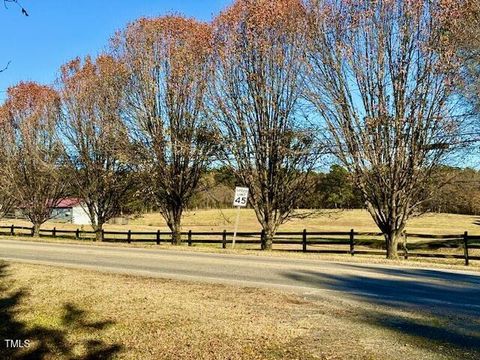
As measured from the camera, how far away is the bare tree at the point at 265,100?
21219 millimetres

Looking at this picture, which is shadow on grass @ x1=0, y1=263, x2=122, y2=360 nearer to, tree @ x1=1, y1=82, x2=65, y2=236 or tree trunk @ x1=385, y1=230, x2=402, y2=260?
tree trunk @ x1=385, y1=230, x2=402, y2=260

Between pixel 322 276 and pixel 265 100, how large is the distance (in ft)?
37.8

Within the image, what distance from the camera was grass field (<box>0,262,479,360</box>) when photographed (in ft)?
18.0

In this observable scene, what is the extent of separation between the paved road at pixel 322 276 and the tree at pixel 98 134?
10294 mm

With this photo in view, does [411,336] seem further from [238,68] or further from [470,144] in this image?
[238,68]

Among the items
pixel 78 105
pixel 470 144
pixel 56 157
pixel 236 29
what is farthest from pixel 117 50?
pixel 470 144

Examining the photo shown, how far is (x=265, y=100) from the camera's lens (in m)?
22.2

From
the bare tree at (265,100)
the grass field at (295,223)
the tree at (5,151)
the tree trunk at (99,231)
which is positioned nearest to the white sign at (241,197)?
the bare tree at (265,100)

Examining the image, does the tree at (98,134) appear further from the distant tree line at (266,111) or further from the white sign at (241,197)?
the white sign at (241,197)

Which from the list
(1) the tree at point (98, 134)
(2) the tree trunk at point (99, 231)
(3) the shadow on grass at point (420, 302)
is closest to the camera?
(3) the shadow on grass at point (420, 302)

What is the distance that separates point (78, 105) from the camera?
1110 inches

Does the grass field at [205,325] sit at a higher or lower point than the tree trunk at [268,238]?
lower

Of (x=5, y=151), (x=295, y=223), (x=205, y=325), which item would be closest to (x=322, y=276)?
(x=205, y=325)

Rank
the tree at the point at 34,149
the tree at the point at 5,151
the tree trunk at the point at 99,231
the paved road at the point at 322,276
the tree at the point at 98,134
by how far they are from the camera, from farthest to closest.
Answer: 1. the tree at the point at 5,151
2. the tree at the point at 34,149
3. the tree trunk at the point at 99,231
4. the tree at the point at 98,134
5. the paved road at the point at 322,276
